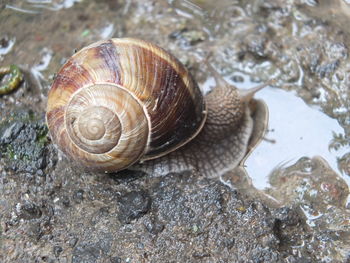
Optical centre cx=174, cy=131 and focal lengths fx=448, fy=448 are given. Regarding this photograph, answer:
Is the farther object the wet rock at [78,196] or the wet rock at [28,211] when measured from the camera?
the wet rock at [78,196]

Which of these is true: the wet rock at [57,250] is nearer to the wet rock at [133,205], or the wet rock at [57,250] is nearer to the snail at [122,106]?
the wet rock at [133,205]

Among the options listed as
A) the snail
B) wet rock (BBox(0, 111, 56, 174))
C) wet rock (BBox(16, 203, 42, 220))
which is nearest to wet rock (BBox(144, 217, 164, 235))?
the snail

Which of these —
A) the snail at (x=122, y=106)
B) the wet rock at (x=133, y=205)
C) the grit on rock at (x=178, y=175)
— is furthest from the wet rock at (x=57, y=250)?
A: the snail at (x=122, y=106)

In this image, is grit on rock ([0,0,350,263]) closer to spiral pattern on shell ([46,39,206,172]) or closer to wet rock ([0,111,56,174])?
wet rock ([0,111,56,174])

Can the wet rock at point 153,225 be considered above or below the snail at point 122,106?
below

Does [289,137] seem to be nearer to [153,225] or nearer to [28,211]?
[153,225]

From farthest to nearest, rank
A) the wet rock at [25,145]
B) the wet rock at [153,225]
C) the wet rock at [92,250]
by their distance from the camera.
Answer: the wet rock at [25,145], the wet rock at [153,225], the wet rock at [92,250]
